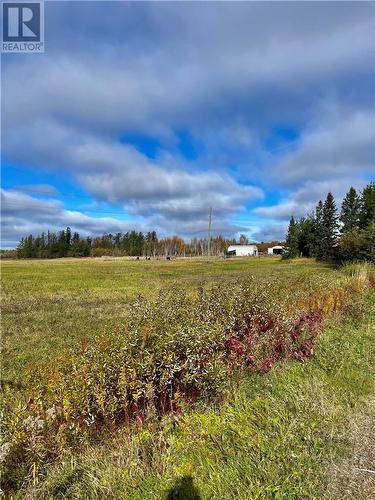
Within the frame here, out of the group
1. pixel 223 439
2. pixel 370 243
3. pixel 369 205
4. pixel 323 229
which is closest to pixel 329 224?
pixel 323 229

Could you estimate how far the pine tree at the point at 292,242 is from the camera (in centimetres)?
7106

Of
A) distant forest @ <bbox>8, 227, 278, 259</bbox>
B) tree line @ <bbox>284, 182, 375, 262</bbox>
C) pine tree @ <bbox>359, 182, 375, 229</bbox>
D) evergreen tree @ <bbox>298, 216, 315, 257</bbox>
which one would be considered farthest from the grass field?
distant forest @ <bbox>8, 227, 278, 259</bbox>

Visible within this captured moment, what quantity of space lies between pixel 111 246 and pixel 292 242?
297 feet

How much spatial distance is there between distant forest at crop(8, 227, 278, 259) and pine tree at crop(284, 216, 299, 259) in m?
39.0

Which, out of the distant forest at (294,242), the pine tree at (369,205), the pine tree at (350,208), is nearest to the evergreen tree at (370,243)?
the distant forest at (294,242)

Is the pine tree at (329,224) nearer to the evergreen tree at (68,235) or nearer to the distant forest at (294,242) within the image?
the distant forest at (294,242)

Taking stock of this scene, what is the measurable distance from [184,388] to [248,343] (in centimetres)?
141

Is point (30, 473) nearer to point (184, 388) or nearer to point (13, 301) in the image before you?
point (184, 388)

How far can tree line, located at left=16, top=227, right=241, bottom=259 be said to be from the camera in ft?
399

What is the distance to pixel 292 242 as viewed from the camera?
7181 cm

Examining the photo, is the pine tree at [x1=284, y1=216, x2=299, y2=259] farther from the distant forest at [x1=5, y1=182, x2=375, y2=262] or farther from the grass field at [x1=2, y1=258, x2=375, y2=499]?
the grass field at [x1=2, y1=258, x2=375, y2=499]

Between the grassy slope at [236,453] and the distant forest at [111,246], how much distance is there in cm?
10585

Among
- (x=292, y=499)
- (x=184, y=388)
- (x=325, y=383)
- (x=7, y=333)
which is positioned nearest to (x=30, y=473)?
(x=184, y=388)

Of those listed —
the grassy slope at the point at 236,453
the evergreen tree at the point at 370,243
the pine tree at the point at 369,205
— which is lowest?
the grassy slope at the point at 236,453
